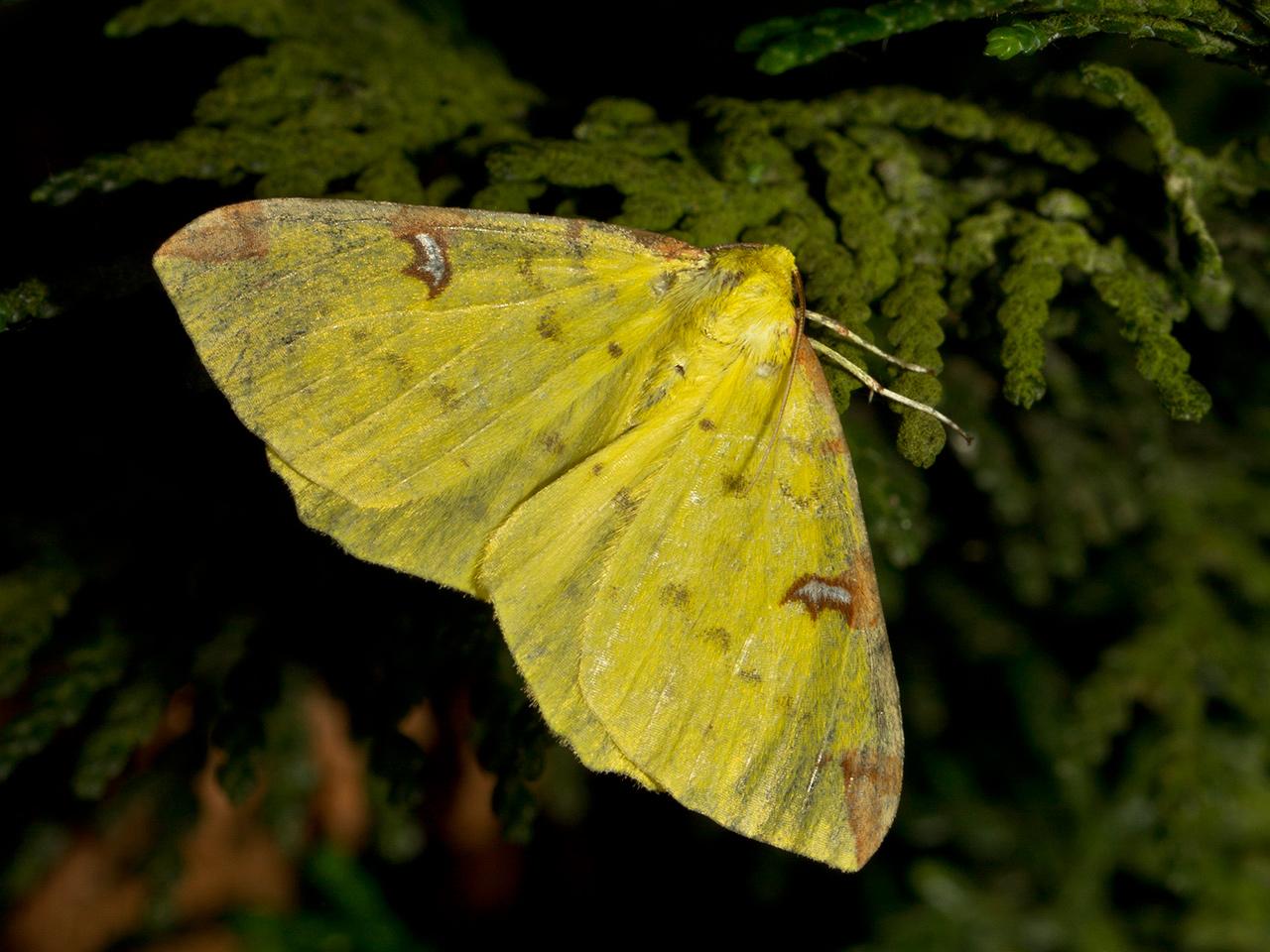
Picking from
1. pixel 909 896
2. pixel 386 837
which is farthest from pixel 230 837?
pixel 909 896

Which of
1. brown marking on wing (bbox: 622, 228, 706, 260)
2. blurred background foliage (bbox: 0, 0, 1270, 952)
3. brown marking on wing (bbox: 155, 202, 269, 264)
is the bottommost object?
blurred background foliage (bbox: 0, 0, 1270, 952)

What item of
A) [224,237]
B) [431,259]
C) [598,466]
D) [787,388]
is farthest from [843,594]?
[224,237]

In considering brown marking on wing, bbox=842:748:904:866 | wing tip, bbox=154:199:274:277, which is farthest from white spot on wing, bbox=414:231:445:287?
brown marking on wing, bbox=842:748:904:866

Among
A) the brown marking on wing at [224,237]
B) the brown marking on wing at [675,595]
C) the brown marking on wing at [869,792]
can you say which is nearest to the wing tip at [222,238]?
the brown marking on wing at [224,237]

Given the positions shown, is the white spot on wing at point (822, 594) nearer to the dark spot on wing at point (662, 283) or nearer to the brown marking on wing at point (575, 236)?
the dark spot on wing at point (662, 283)

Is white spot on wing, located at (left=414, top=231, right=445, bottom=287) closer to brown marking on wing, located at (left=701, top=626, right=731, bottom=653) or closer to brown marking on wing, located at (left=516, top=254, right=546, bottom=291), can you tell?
brown marking on wing, located at (left=516, top=254, right=546, bottom=291)

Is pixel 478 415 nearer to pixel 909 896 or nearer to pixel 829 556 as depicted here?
pixel 829 556

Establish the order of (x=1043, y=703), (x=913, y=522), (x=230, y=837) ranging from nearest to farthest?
(x=913, y=522) → (x=1043, y=703) → (x=230, y=837)
